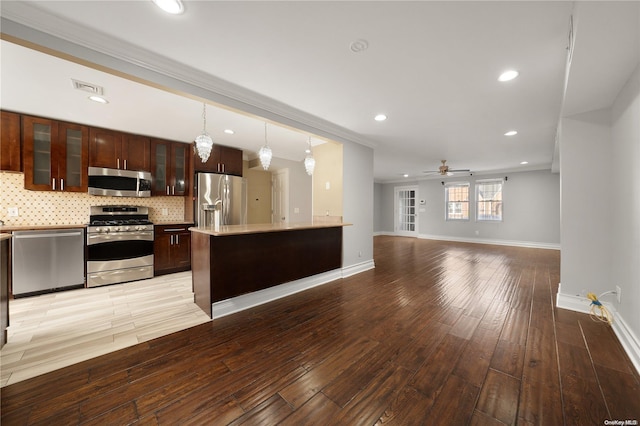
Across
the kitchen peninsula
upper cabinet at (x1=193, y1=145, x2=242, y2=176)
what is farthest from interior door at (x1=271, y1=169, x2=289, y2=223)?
the kitchen peninsula

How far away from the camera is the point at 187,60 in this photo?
2.15 metres

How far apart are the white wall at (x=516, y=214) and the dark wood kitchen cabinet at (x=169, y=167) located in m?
8.64

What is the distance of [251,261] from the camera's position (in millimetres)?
2895

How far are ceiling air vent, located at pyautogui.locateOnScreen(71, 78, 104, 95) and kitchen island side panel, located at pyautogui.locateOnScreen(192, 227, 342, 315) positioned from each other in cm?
193

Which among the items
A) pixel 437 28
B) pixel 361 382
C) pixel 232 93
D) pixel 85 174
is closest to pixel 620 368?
pixel 361 382

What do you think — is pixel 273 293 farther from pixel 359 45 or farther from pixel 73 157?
pixel 73 157

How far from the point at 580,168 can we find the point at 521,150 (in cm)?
331

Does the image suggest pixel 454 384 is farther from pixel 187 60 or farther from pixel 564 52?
pixel 187 60

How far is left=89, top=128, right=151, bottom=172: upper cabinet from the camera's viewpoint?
3922mm

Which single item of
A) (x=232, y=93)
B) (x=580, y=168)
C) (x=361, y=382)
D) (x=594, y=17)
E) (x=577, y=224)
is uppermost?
(x=232, y=93)

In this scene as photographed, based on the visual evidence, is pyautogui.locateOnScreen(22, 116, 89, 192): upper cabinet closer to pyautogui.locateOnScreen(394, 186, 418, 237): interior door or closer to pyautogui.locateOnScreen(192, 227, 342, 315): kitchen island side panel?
pyautogui.locateOnScreen(192, 227, 342, 315): kitchen island side panel

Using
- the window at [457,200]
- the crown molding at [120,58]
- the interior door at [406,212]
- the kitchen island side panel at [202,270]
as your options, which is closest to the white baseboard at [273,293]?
the kitchen island side panel at [202,270]

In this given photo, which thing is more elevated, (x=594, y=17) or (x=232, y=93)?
(x=232, y=93)

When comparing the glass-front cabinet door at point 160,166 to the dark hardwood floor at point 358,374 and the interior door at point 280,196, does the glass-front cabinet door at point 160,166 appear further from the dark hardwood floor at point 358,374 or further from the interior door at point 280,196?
the dark hardwood floor at point 358,374
